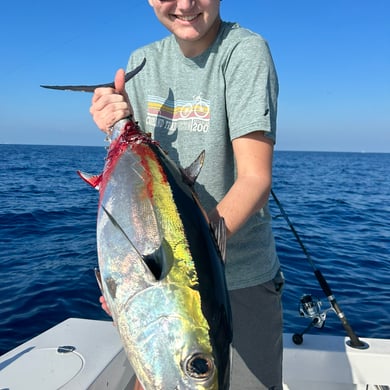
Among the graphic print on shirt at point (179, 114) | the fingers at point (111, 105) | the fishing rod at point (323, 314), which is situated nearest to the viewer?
the fingers at point (111, 105)

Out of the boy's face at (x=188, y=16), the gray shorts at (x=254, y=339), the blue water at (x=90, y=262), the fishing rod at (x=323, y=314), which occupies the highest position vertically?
the boy's face at (x=188, y=16)

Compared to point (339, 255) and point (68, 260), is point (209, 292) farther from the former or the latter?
point (339, 255)

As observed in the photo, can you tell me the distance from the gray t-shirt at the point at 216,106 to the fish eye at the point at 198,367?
1.18 meters

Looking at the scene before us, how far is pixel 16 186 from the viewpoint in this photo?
837 inches

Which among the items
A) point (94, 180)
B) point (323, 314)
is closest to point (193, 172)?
point (94, 180)

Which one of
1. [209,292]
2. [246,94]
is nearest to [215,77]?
[246,94]

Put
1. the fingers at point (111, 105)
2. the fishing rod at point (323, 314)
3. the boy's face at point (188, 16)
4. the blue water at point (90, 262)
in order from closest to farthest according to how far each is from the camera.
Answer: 1. the fingers at point (111, 105)
2. the boy's face at point (188, 16)
3. the fishing rod at point (323, 314)
4. the blue water at point (90, 262)

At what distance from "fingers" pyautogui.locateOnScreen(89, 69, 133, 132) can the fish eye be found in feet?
4.08

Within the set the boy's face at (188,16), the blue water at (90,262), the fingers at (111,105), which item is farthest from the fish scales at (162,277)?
the blue water at (90,262)

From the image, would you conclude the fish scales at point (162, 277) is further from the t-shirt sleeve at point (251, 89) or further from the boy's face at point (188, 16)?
the boy's face at point (188, 16)

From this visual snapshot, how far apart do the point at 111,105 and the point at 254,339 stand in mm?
1636

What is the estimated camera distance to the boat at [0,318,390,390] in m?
2.84

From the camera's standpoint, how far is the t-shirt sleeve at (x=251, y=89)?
2.13m

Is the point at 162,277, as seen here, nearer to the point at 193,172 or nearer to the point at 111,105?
the point at 193,172
